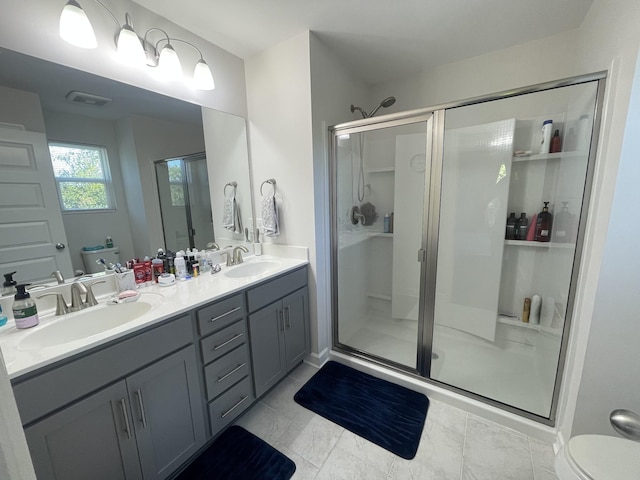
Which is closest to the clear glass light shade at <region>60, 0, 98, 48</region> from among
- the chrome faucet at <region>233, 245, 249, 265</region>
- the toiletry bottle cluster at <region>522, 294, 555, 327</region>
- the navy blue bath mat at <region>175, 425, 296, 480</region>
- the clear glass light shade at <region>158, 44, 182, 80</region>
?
the clear glass light shade at <region>158, 44, 182, 80</region>

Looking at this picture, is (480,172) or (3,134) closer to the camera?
(3,134)

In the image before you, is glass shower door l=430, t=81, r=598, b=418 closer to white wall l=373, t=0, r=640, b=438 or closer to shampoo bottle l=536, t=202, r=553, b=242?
shampoo bottle l=536, t=202, r=553, b=242

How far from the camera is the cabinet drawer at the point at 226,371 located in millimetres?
1362

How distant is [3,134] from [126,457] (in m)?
1.45

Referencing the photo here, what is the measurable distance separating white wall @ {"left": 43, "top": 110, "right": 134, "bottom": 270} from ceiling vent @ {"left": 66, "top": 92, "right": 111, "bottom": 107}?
0.08 meters

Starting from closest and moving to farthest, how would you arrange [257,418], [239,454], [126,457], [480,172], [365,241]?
[126,457]
[239,454]
[257,418]
[480,172]
[365,241]

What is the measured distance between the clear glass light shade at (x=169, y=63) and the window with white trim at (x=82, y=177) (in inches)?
23.1

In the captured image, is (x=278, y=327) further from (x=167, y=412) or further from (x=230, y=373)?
(x=167, y=412)

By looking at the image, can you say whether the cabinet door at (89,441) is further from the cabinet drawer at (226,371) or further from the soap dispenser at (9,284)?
the soap dispenser at (9,284)

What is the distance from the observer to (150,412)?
1121 mm

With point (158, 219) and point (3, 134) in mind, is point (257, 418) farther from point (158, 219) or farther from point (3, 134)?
point (3, 134)

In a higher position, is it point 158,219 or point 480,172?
point 480,172

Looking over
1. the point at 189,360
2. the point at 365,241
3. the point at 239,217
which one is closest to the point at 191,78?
the point at 239,217

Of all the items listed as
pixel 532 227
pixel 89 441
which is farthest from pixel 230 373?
pixel 532 227
